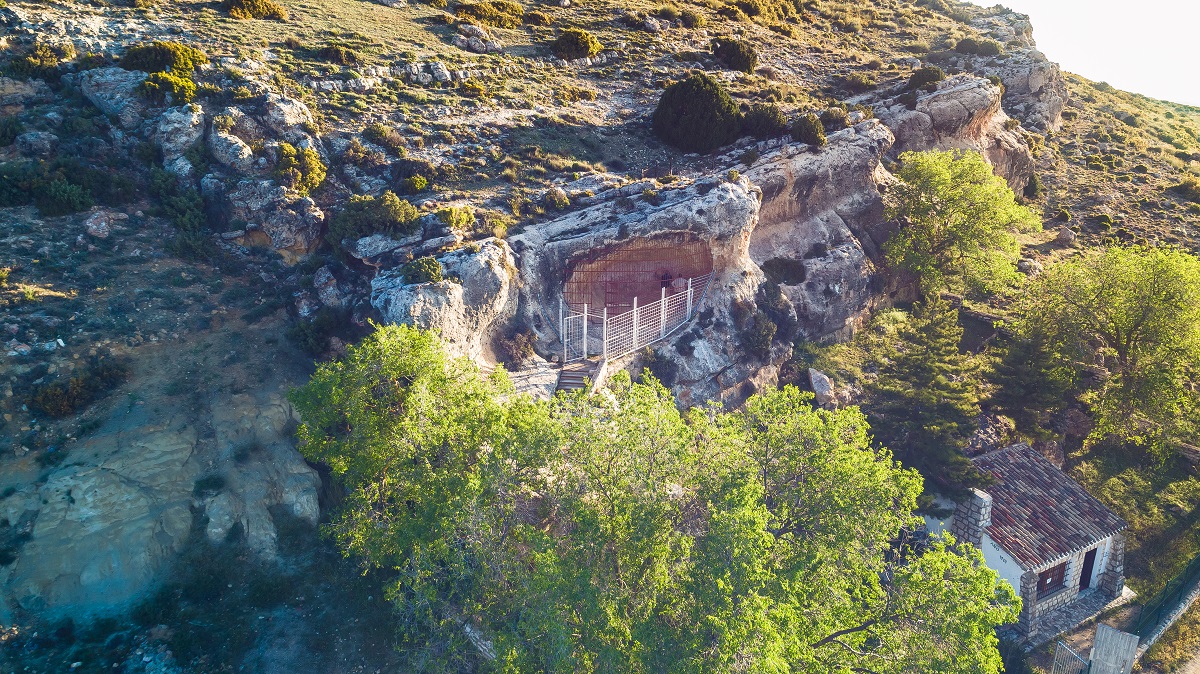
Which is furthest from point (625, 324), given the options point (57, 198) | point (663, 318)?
point (57, 198)

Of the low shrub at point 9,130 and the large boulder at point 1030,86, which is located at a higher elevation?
the large boulder at point 1030,86

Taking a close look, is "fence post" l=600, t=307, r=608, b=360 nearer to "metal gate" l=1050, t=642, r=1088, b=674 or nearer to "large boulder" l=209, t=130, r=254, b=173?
"large boulder" l=209, t=130, r=254, b=173

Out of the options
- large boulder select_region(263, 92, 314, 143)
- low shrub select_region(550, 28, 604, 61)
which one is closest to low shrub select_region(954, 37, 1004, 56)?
low shrub select_region(550, 28, 604, 61)

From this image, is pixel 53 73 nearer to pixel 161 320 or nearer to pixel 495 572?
pixel 161 320

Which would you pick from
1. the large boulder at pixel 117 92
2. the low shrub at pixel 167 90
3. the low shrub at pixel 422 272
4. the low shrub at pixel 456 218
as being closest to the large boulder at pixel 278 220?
the low shrub at pixel 456 218

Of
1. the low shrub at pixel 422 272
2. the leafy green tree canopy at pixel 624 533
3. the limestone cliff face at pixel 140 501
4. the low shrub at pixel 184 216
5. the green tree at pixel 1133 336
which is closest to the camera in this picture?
the leafy green tree canopy at pixel 624 533

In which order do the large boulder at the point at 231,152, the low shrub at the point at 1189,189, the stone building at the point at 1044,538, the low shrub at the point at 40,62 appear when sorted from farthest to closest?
the low shrub at the point at 1189,189
the low shrub at the point at 40,62
the large boulder at the point at 231,152
the stone building at the point at 1044,538

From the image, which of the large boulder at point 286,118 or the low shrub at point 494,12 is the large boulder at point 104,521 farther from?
the low shrub at point 494,12

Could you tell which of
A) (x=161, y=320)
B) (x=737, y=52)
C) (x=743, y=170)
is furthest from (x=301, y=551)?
(x=737, y=52)
